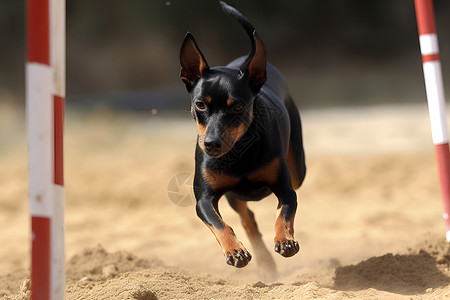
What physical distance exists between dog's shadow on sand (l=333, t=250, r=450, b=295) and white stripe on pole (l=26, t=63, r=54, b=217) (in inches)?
84.9

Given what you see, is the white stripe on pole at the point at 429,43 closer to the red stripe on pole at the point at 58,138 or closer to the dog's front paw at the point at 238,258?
the dog's front paw at the point at 238,258

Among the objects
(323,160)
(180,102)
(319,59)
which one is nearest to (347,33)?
(319,59)

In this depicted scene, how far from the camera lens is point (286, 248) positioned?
343 cm

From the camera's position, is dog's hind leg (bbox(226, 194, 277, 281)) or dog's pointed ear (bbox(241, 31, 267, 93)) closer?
dog's pointed ear (bbox(241, 31, 267, 93))

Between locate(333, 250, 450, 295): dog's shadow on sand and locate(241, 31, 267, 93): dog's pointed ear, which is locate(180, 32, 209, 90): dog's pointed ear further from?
locate(333, 250, 450, 295): dog's shadow on sand

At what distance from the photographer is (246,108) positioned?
3555 millimetres

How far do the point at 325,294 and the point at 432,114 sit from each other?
1.72 m

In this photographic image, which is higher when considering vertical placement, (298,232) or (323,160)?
(323,160)

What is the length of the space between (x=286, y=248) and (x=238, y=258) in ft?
0.95

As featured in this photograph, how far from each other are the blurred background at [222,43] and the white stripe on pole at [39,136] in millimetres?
12847

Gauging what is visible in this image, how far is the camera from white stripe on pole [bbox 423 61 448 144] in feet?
14.3

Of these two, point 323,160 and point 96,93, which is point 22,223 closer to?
point 323,160

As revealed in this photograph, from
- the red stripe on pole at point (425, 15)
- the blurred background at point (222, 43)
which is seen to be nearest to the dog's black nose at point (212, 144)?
the red stripe on pole at point (425, 15)

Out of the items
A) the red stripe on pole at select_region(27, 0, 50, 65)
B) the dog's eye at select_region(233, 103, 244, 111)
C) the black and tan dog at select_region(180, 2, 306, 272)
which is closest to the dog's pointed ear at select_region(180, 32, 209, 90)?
the black and tan dog at select_region(180, 2, 306, 272)
